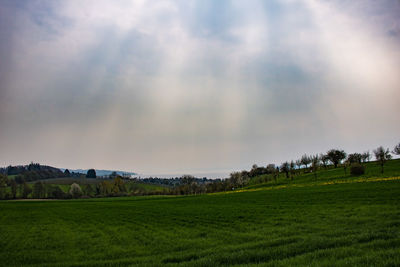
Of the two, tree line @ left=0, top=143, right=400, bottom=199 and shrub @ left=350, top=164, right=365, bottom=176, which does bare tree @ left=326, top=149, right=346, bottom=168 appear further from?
shrub @ left=350, top=164, right=365, bottom=176

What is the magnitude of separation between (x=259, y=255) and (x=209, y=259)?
1917 mm

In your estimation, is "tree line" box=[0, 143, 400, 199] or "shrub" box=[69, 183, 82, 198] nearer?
"tree line" box=[0, 143, 400, 199]

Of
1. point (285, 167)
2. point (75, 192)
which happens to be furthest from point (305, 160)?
point (75, 192)

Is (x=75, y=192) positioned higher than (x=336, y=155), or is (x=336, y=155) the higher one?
(x=336, y=155)

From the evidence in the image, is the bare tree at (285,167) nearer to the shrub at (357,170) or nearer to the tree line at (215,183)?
the tree line at (215,183)

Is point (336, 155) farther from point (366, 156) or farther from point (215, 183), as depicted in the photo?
point (215, 183)

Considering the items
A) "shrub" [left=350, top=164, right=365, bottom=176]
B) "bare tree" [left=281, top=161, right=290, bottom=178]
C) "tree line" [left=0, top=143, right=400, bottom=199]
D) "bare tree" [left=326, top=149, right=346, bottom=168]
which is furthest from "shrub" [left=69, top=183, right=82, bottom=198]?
"shrub" [left=350, top=164, right=365, bottom=176]

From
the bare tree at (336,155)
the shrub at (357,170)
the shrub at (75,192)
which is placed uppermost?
the bare tree at (336,155)

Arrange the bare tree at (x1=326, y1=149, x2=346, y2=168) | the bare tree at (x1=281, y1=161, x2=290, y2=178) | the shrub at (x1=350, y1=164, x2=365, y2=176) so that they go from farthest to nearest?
the bare tree at (x1=281, y1=161, x2=290, y2=178) → the bare tree at (x1=326, y1=149, x2=346, y2=168) → the shrub at (x1=350, y1=164, x2=365, y2=176)

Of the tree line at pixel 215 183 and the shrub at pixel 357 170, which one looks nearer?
the shrub at pixel 357 170

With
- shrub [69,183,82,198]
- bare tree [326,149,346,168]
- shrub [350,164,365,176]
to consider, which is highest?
bare tree [326,149,346,168]

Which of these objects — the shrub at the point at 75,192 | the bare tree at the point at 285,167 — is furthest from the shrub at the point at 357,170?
the shrub at the point at 75,192

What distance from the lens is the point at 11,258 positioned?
1442 cm

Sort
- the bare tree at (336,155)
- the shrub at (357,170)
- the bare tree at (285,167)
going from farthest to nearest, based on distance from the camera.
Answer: the bare tree at (285,167)
the bare tree at (336,155)
the shrub at (357,170)
